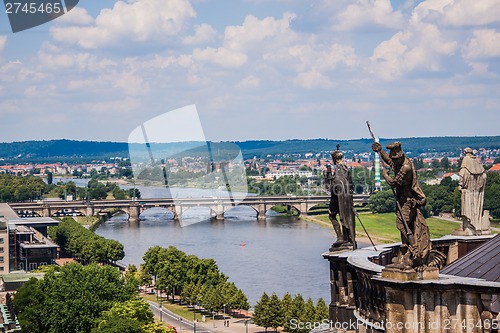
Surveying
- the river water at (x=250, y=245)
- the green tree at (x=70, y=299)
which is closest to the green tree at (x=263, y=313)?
the green tree at (x=70, y=299)

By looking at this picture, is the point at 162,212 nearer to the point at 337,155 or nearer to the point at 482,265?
the point at 337,155

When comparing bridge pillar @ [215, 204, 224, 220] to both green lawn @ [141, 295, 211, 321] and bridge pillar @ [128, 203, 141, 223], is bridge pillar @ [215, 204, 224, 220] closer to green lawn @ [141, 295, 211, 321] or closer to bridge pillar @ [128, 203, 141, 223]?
bridge pillar @ [128, 203, 141, 223]

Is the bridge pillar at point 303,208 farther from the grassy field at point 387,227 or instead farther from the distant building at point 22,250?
the distant building at point 22,250

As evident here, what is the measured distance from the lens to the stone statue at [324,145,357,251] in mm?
15352

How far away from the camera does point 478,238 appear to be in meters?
16.0

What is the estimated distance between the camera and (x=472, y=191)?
15.9m

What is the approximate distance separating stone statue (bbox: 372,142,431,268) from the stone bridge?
100262 millimetres

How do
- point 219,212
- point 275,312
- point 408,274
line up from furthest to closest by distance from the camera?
point 219,212 → point 275,312 → point 408,274

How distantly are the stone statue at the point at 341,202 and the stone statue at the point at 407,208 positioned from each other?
125 inches

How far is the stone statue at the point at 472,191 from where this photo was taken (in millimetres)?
15672

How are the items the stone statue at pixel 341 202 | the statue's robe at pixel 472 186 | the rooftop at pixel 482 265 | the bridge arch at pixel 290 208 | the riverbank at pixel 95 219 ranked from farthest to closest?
the bridge arch at pixel 290 208
the riverbank at pixel 95 219
the statue's robe at pixel 472 186
the stone statue at pixel 341 202
the rooftop at pixel 482 265

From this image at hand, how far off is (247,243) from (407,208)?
7052cm

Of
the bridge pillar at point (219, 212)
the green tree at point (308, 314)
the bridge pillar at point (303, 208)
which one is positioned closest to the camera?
the green tree at point (308, 314)

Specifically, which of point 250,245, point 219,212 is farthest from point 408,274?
point 219,212
